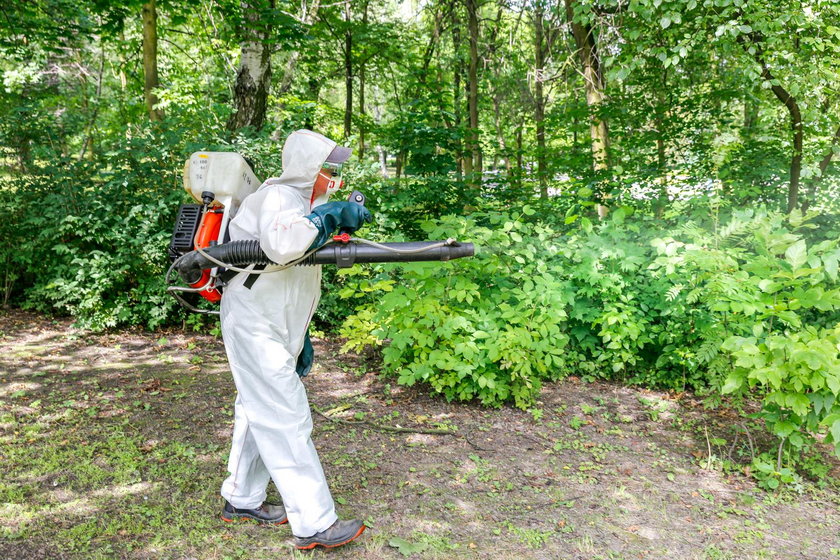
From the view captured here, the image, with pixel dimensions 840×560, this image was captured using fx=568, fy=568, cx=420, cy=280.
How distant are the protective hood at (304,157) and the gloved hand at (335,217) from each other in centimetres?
16

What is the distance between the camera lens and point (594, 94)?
771 cm

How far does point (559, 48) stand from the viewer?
535 inches

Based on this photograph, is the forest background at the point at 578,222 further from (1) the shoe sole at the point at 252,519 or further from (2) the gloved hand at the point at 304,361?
(1) the shoe sole at the point at 252,519

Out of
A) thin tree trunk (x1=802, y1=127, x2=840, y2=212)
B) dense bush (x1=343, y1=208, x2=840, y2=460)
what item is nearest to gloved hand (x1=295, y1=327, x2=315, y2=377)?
dense bush (x1=343, y1=208, x2=840, y2=460)

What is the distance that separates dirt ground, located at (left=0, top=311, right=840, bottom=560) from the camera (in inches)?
110

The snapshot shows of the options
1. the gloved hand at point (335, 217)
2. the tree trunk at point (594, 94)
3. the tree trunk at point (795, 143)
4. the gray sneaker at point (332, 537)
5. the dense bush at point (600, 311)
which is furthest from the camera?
the tree trunk at point (594, 94)

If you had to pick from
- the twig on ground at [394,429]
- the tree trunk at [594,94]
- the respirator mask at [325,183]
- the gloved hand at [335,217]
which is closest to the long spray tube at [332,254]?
the gloved hand at [335,217]

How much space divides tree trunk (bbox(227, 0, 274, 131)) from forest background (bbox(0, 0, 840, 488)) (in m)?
0.03

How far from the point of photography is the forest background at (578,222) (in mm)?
3861

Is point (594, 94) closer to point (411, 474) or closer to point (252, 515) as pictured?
point (411, 474)

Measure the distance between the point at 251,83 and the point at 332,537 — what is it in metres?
5.80

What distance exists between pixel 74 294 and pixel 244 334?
442 centimetres

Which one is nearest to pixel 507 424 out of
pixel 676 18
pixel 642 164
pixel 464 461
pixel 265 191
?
pixel 464 461

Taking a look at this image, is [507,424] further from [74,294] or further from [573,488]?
[74,294]
